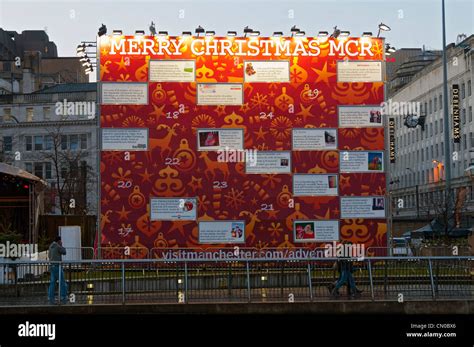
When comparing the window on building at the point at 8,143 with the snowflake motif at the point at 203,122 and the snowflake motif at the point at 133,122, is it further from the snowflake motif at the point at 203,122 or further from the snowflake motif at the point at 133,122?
the snowflake motif at the point at 203,122

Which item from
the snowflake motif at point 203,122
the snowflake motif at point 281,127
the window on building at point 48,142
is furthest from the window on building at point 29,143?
the snowflake motif at point 281,127

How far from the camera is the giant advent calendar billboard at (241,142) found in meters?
33.6

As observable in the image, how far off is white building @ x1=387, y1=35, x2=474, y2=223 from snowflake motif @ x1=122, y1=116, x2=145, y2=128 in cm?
4934

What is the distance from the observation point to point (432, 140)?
3841 inches

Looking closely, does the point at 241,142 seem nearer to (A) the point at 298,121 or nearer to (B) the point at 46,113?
(A) the point at 298,121

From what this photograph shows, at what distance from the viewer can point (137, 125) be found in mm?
33656

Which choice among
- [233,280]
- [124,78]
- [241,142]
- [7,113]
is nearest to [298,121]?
[241,142]

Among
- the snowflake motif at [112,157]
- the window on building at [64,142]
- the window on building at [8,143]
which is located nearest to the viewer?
the snowflake motif at [112,157]

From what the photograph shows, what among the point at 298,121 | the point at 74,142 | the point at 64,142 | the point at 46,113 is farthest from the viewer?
the point at 46,113

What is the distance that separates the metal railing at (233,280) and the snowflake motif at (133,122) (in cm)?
1099

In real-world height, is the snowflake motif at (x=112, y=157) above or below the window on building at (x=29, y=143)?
below

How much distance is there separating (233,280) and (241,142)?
11.3 metres

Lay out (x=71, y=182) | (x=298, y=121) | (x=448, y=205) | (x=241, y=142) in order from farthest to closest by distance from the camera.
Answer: (x=71, y=182)
(x=448, y=205)
(x=298, y=121)
(x=241, y=142)

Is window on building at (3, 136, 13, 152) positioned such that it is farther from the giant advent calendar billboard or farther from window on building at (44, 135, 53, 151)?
the giant advent calendar billboard
